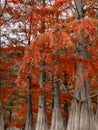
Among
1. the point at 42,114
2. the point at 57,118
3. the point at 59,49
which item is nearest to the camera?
the point at 59,49

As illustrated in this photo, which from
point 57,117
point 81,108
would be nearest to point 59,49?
point 81,108

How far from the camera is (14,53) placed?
18.5 metres

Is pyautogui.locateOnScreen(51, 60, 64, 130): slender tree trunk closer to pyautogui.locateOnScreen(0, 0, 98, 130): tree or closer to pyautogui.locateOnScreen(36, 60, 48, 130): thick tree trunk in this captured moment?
pyautogui.locateOnScreen(0, 0, 98, 130): tree

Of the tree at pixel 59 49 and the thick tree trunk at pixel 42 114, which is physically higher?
the tree at pixel 59 49

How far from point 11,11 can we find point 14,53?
2.32 meters

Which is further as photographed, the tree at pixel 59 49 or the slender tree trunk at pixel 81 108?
the slender tree trunk at pixel 81 108

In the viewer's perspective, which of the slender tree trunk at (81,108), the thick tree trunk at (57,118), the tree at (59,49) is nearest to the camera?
the tree at (59,49)

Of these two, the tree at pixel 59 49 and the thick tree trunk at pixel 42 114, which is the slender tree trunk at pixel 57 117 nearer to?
the tree at pixel 59 49

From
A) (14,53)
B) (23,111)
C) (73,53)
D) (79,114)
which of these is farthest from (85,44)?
(23,111)

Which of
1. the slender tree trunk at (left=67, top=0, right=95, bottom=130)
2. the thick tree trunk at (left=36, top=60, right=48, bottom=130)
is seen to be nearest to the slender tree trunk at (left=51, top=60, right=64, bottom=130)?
the thick tree trunk at (left=36, top=60, right=48, bottom=130)

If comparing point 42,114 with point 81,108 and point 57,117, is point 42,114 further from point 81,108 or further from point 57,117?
point 81,108

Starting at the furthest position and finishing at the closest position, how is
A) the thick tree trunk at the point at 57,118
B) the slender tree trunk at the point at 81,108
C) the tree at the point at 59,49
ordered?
1. the thick tree trunk at the point at 57,118
2. the slender tree trunk at the point at 81,108
3. the tree at the point at 59,49

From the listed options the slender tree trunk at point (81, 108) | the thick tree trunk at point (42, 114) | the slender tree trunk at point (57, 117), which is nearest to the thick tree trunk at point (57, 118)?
the slender tree trunk at point (57, 117)

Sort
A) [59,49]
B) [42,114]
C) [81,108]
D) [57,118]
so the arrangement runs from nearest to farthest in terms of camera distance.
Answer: [59,49]
[81,108]
[57,118]
[42,114]
